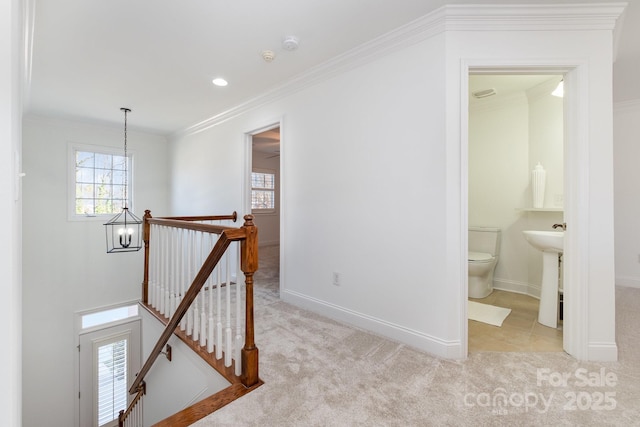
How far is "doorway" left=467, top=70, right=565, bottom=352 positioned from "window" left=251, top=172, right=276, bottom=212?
17.1 feet

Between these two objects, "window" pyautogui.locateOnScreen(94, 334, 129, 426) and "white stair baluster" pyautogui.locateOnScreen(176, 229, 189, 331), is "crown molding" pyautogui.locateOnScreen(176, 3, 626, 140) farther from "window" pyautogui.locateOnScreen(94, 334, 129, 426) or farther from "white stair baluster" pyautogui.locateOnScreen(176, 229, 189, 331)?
"window" pyautogui.locateOnScreen(94, 334, 129, 426)

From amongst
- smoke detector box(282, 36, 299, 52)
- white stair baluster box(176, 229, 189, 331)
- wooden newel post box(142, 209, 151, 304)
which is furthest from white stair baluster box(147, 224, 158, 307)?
smoke detector box(282, 36, 299, 52)

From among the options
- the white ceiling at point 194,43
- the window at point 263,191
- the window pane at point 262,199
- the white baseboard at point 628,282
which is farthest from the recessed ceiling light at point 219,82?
the white baseboard at point 628,282

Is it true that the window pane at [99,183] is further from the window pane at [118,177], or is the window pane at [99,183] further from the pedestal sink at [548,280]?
the pedestal sink at [548,280]

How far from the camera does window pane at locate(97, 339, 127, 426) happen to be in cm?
459

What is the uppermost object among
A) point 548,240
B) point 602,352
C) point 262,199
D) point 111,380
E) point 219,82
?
point 219,82

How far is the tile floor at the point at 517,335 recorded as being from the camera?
2143 millimetres

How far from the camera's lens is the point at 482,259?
3.12m

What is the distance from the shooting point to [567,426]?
140 centimetres

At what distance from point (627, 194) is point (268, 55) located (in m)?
4.75

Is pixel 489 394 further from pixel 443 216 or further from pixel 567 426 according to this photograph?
pixel 443 216

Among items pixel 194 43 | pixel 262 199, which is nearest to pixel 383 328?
pixel 194 43

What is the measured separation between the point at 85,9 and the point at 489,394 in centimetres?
360

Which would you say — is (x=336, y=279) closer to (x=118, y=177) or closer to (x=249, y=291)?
(x=249, y=291)
